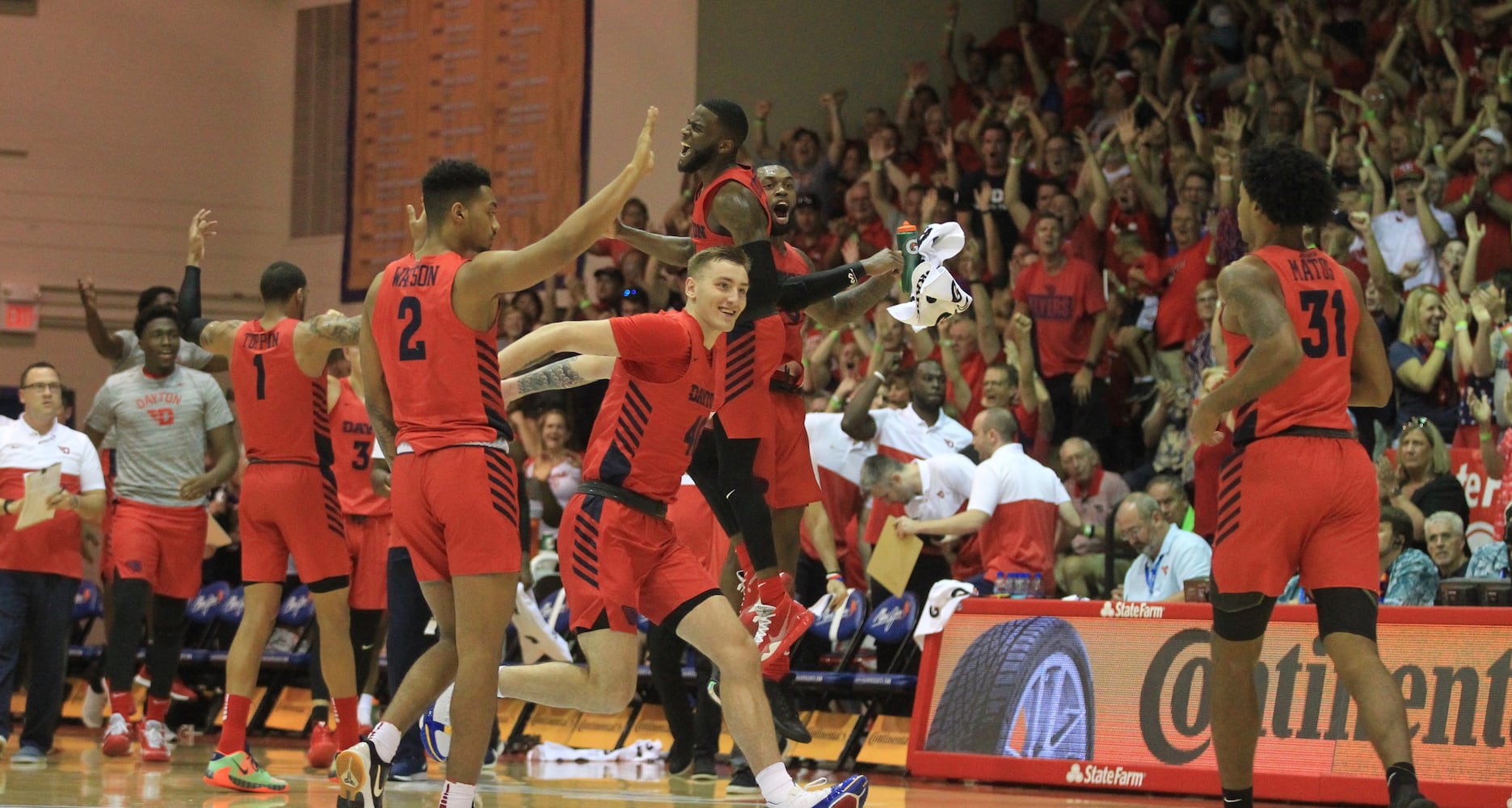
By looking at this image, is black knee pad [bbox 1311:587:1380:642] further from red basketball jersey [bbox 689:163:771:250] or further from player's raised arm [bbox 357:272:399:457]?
player's raised arm [bbox 357:272:399:457]

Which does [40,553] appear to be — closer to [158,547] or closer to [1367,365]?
[158,547]

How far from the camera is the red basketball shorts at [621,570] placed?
631 centimetres

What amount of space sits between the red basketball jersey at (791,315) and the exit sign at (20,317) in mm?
12401

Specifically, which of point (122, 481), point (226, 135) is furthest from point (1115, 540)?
point (226, 135)

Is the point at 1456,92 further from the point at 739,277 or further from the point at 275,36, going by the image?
the point at 275,36

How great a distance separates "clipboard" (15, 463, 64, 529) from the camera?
33.0 feet

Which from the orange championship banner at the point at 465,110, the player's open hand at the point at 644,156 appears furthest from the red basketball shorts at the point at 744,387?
the orange championship banner at the point at 465,110

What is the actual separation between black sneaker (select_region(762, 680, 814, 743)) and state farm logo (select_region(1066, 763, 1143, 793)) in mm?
1599

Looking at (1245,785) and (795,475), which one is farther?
(795,475)

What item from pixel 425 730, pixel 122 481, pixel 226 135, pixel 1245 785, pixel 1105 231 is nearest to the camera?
pixel 1245 785

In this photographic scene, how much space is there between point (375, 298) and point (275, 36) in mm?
14781

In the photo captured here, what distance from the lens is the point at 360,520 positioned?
34.8ft

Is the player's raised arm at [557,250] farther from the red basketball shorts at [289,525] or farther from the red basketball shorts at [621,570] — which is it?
the red basketball shorts at [289,525]

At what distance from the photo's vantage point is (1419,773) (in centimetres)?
805
